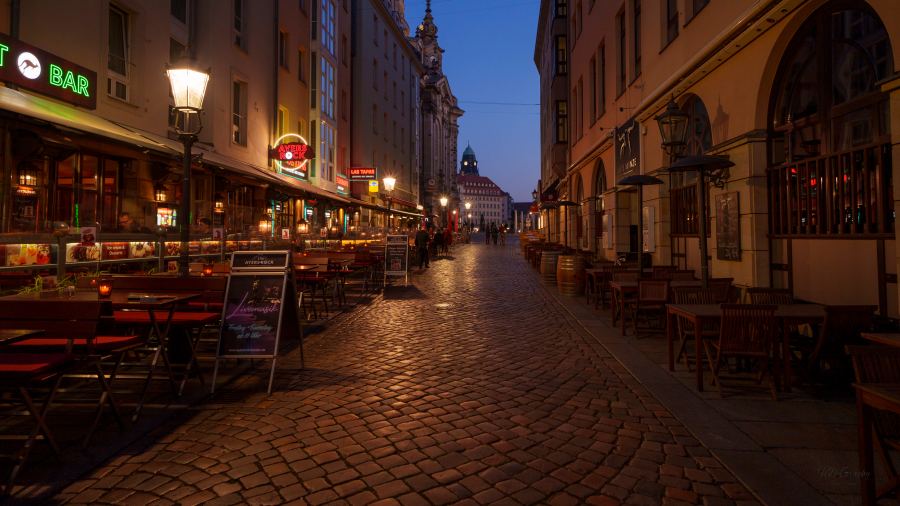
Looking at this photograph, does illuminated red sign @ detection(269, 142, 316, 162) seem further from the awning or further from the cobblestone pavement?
the cobblestone pavement

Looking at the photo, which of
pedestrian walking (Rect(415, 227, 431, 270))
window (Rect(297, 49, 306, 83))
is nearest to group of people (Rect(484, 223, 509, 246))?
window (Rect(297, 49, 306, 83))

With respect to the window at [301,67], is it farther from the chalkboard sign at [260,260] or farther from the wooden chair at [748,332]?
the wooden chair at [748,332]

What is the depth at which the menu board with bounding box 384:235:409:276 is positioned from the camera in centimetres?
1572

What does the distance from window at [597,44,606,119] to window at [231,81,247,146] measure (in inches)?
529

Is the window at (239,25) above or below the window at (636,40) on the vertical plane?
above

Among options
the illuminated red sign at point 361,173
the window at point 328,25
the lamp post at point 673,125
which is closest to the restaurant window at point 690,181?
the lamp post at point 673,125

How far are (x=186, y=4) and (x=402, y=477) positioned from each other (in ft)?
60.1

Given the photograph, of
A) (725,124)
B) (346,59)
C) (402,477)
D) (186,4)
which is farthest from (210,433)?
(346,59)

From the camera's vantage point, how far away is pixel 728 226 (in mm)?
8570

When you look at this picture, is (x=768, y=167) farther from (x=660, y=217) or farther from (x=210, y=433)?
(x=210, y=433)

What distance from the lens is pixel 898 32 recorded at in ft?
17.3

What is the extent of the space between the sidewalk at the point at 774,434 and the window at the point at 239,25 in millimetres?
19200

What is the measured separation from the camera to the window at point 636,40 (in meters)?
14.6

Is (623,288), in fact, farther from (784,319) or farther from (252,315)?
(252,315)
